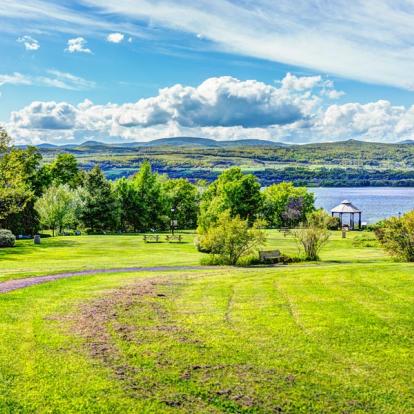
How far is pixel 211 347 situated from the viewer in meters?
13.3

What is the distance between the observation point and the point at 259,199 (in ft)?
282

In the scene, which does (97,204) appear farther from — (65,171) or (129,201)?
(65,171)

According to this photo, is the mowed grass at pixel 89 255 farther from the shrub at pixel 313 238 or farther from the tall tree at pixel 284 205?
the tall tree at pixel 284 205

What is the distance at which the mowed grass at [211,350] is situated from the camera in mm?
10344

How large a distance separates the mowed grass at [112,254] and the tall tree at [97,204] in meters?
21.8

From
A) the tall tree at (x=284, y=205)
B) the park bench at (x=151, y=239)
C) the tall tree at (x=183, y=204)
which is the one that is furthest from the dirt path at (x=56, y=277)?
the tall tree at (x=183, y=204)

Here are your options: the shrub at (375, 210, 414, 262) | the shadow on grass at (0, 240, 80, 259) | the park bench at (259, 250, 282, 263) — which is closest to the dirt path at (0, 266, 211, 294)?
the park bench at (259, 250, 282, 263)

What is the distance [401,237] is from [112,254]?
24662 mm

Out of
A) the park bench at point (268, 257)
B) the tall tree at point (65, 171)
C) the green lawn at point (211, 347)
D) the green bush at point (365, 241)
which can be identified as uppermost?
the tall tree at point (65, 171)

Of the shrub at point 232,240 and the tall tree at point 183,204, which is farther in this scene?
the tall tree at point 183,204

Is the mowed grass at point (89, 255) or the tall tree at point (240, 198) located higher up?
the tall tree at point (240, 198)

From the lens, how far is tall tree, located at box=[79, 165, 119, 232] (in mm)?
80125

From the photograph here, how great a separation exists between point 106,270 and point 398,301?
17.2m

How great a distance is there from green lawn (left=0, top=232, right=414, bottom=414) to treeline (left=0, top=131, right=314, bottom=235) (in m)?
42.5
